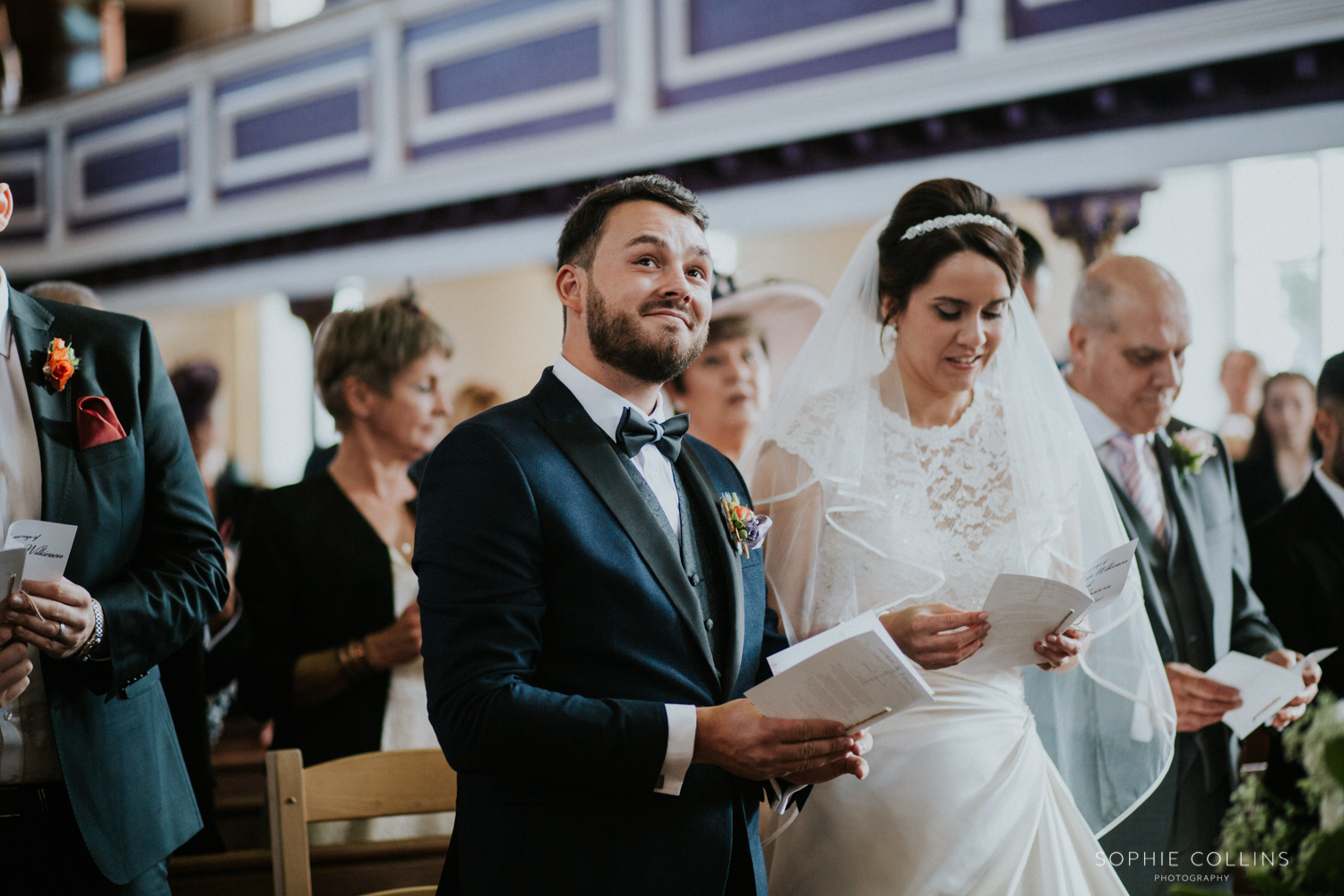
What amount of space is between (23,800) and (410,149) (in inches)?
240

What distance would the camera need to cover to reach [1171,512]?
3.02m

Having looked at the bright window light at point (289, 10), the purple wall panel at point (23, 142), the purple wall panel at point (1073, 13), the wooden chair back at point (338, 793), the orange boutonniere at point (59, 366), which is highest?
the bright window light at point (289, 10)

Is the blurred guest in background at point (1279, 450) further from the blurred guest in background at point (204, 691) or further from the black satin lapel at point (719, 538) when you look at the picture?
the blurred guest in background at point (204, 691)

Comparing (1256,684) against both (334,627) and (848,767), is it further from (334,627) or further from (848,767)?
(334,627)

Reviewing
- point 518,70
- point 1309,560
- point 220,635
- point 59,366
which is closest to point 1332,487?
point 1309,560

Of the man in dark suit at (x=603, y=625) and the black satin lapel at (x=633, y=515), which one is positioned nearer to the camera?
the man in dark suit at (x=603, y=625)

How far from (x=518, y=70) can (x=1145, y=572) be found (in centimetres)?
515

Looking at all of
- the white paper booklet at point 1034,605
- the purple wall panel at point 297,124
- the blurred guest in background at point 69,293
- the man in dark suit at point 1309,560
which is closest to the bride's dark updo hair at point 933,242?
the white paper booklet at point 1034,605

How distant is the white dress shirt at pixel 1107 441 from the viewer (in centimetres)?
302

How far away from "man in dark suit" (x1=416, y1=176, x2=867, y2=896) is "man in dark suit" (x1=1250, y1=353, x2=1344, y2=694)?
88.1 inches

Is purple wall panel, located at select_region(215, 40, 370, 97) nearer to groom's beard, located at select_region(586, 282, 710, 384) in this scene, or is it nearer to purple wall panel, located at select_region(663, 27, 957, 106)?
purple wall panel, located at select_region(663, 27, 957, 106)

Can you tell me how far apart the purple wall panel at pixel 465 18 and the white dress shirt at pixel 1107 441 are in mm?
4667

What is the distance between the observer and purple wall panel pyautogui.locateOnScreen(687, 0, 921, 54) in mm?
5535

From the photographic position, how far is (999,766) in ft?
7.15
